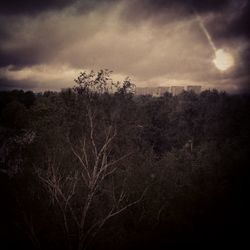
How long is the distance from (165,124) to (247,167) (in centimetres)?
3821

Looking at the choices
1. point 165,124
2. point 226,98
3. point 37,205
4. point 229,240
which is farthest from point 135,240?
point 226,98

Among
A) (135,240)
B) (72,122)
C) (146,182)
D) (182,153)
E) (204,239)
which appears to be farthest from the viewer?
(182,153)

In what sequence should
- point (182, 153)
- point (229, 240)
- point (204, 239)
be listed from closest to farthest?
1. point (229, 240)
2. point (204, 239)
3. point (182, 153)

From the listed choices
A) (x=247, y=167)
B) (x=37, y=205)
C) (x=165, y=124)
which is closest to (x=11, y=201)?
(x=37, y=205)

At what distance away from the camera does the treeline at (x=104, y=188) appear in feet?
45.9

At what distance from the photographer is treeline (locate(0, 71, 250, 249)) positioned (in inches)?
551

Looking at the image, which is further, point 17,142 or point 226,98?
point 226,98

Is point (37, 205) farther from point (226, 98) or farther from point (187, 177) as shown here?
point (226, 98)

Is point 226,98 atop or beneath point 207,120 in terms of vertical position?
atop

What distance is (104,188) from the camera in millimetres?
20828

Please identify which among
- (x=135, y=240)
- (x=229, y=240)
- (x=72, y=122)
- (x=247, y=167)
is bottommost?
(x=135, y=240)

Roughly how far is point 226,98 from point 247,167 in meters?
48.6

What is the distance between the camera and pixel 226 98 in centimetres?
6475

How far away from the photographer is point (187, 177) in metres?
23.3
